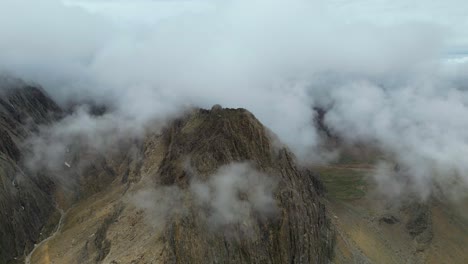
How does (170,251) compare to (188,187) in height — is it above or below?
below

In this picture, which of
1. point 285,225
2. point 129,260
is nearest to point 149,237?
point 129,260

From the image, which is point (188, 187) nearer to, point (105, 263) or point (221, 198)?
point (221, 198)

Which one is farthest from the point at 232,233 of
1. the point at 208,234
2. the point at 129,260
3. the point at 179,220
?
the point at 129,260

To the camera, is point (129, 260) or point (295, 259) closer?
point (129, 260)

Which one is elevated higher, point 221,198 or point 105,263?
point 221,198

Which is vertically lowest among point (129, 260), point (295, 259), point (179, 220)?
point (295, 259)

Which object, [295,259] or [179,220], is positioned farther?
[295,259]

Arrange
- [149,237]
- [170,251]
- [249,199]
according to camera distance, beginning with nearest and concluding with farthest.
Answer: [170,251]
[149,237]
[249,199]

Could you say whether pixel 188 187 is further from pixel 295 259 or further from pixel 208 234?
pixel 295 259

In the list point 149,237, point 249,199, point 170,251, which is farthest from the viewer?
point 249,199
